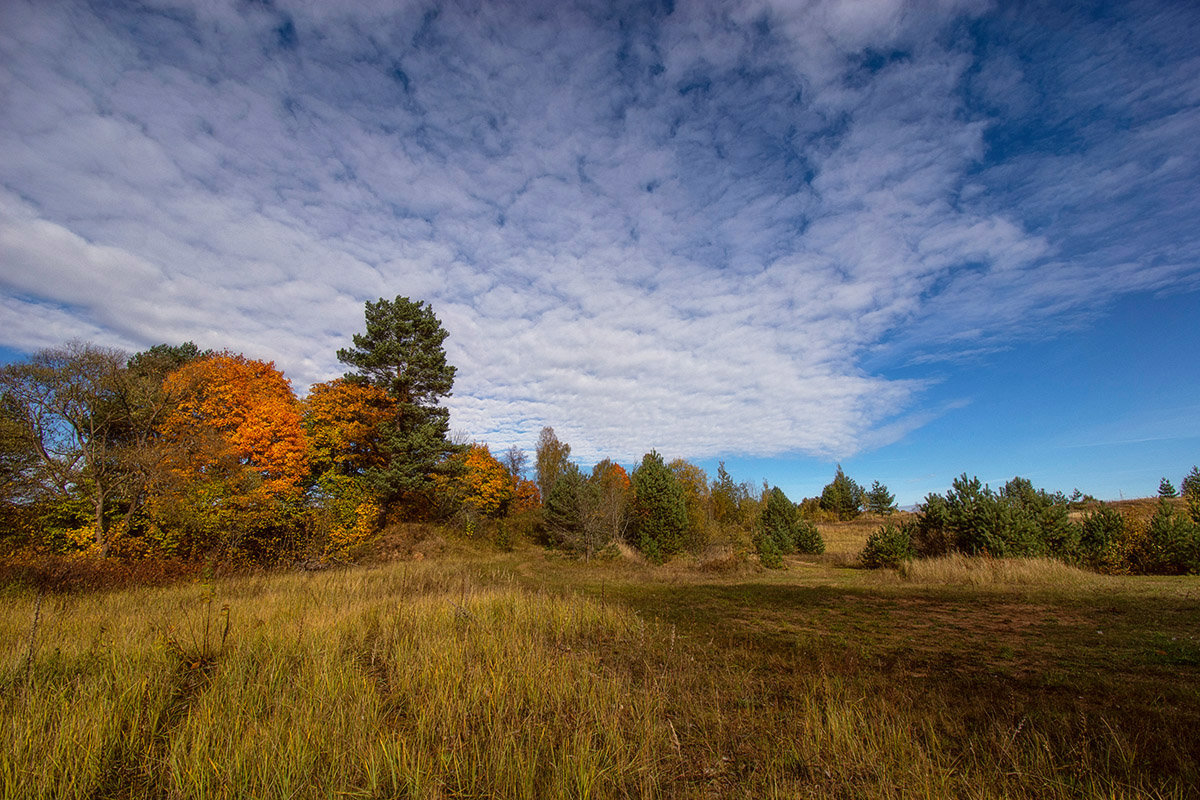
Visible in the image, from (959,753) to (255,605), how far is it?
10.7m

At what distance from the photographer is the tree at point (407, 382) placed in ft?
83.3

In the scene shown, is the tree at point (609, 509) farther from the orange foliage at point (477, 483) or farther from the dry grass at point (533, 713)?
the dry grass at point (533, 713)

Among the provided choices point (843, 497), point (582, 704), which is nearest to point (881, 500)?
point (843, 497)

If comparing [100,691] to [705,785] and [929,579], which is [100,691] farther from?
[929,579]

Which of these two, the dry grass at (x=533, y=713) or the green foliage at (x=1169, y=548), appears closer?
the dry grass at (x=533, y=713)

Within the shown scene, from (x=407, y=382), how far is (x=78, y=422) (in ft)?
43.8

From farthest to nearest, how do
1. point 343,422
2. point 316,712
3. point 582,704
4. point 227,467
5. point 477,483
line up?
point 477,483 → point 343,422 → point 227,467 → point 582,704 → point 316,712

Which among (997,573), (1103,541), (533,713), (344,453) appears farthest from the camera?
(344,453)

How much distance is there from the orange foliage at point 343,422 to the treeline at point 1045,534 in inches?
1090

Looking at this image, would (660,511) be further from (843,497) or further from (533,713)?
(843,497)

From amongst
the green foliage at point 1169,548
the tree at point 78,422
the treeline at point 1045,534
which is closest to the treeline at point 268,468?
the tree at point 78,422

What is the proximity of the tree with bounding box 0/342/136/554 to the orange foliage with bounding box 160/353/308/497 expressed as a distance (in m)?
2.29

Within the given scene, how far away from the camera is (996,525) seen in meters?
16.0

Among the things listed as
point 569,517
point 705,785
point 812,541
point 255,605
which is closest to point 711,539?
point 812,541
